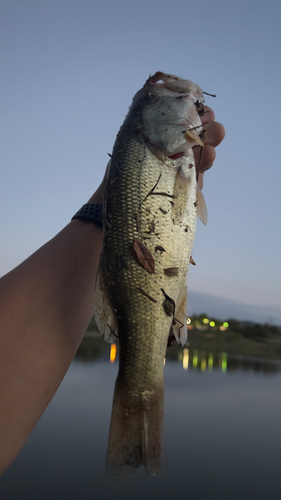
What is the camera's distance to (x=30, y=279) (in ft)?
5.88

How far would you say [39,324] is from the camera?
1.71m

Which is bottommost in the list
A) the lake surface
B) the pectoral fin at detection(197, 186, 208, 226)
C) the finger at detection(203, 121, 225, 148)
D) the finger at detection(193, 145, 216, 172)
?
the lake surface

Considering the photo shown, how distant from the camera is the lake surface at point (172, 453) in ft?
42.1

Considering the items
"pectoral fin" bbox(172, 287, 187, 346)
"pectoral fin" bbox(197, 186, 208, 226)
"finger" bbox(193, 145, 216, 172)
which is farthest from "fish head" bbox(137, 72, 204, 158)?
"pectoral fin" bbox(172, 287, 187, 346)

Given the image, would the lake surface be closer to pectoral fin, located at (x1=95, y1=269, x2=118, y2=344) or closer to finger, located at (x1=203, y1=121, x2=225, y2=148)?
pectoral fin, located at (x1=95, y1=269, x2=118, y2=344)

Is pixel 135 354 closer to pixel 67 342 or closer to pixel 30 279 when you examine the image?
pixel 67 342

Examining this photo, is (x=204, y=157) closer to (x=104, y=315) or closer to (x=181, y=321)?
(x=181, y=321)

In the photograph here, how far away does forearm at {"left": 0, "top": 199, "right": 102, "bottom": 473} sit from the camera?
5.13 ft

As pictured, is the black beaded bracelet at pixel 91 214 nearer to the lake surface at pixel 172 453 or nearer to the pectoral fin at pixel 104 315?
the pectoral fin at pixel 104 315

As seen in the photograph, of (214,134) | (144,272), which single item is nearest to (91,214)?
(144,272)

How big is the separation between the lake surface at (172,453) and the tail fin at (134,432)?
303 inches

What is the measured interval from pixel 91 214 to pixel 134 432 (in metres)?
1.23

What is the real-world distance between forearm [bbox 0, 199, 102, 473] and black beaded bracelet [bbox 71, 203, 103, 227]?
0.11 m

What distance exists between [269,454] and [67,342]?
20.3 metres
